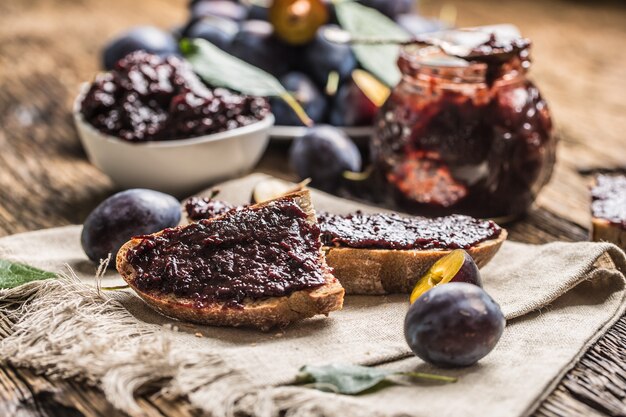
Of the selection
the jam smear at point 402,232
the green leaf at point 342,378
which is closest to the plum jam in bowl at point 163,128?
the jam smear at point 402,232

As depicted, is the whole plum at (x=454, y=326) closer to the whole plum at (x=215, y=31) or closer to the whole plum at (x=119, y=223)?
the whole plum at (x=119, y=223)

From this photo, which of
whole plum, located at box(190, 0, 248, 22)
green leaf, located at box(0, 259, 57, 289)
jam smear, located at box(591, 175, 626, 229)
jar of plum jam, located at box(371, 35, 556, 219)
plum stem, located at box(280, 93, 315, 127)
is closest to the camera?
green leaf, located at box(0, 259, 57, 289)

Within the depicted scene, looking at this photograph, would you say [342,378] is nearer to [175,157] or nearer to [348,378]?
[348,378]

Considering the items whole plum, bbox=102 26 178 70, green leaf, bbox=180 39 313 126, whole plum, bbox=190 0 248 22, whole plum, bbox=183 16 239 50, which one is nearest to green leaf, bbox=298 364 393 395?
green leaf, bbox=180 39 313 126

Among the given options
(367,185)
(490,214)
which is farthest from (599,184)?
(367,185)

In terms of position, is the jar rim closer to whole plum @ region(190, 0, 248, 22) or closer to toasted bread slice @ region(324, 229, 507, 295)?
toasted bread slice @ region(324, 229, 507, 295)
